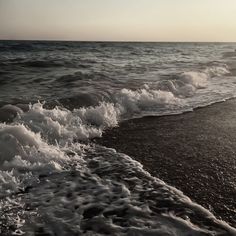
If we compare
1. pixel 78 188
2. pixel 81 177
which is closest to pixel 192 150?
pixel 81 177

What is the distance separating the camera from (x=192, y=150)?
260 inches

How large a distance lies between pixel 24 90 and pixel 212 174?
8360 millimetres

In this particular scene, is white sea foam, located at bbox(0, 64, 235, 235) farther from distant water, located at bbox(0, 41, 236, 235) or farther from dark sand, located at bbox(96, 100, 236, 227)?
dark sand, located at bbox(96, 100, 236, 227)

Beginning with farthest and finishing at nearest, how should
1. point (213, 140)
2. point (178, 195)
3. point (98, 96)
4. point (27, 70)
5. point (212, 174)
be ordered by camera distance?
point (27, 70), point (98, 96), point (213, 140), point (212, 174), point (178, 195)

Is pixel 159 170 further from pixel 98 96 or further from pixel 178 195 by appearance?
pixel 98 96

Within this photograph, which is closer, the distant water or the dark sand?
the distant water

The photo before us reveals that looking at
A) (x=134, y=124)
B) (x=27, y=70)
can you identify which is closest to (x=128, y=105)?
(x=134, y=124)

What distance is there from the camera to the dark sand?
4809 mm

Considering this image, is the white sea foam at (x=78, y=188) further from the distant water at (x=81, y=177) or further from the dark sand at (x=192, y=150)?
the dark sand at (x=192, y=150)

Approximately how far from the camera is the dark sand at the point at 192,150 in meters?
4.81

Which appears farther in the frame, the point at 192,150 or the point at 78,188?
the point at 192,150

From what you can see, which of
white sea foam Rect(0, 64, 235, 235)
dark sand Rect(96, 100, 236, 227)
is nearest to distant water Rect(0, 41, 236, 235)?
white sea foam Rect(0, 64, 235, 235)

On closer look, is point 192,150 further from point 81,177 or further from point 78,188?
point 78,188

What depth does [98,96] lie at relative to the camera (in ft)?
35.2
